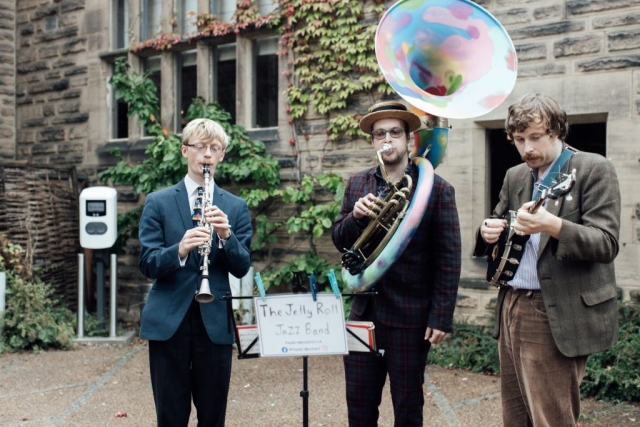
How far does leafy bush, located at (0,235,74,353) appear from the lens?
6.88 m

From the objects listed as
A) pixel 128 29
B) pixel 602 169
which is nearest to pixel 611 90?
pixel 602 169

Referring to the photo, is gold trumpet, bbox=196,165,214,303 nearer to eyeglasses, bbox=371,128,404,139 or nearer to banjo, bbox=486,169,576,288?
eyeglasses, bbox=371,128,404,139

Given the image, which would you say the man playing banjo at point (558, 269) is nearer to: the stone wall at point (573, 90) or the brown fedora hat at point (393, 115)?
the brown fedora hat at point (393, 115)

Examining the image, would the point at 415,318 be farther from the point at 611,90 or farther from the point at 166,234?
the point at 611,90

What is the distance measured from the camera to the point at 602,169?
8.76ft

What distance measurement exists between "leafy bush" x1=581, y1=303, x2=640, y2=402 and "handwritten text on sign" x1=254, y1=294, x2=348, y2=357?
2791mm

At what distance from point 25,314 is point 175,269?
4471 mm

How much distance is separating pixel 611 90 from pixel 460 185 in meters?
1.45

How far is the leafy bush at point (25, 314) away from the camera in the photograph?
6875mm

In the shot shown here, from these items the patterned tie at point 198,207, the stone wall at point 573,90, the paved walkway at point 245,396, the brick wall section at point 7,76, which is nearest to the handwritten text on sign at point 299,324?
the patterned tie at point 198,207

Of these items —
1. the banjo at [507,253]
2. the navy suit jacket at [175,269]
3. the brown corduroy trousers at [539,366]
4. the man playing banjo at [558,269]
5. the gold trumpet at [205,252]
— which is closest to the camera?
the man playing banjo at [558,269]

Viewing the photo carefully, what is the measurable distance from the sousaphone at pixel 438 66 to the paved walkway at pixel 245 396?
203 centimetres

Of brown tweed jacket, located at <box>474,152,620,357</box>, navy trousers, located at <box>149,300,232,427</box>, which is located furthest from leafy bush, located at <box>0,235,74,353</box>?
brown tweed jacket, located at <box>474,152,620,357</box>

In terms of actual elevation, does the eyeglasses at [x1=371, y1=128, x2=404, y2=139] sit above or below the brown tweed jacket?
above
